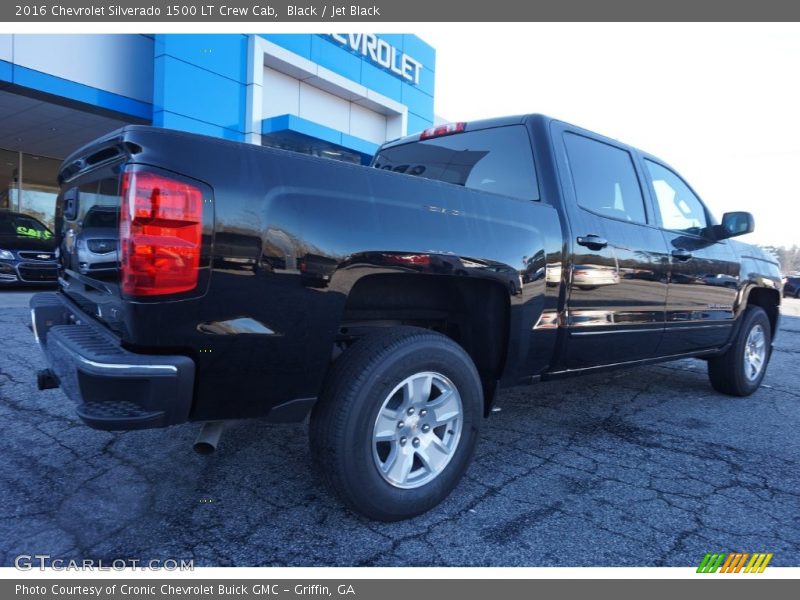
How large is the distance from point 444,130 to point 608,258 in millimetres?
1373

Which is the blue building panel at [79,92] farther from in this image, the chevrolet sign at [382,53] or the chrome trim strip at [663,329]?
the chrome trim strip at [663,329]

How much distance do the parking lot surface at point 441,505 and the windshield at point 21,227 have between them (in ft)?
26.4

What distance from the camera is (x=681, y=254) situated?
3838 millimetres

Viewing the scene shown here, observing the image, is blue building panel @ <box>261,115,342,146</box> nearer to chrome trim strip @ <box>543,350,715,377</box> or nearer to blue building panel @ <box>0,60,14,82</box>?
blue building panel @ <box>0,60,14,82</box>

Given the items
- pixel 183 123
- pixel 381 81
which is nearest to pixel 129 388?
pixel 183 123

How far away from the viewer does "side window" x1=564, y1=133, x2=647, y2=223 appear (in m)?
3.26

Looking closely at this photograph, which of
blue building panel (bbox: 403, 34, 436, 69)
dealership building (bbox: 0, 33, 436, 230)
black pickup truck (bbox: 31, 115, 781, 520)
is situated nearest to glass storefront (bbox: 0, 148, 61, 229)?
dealership building (bbox: 0, 33, 436, 230)

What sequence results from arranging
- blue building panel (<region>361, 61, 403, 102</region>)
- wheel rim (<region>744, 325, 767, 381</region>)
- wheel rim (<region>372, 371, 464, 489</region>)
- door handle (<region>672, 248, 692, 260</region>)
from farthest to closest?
blue building panel (<region>361, 61, 403, 102</region>), wheel rim (<region>744, 325, 767, 381</region>), door handle (<region>672, 248, 692, 260</region>), wheel rim (<region>372, 371, 464, 489</region>)

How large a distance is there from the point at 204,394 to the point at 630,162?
3.20 metres

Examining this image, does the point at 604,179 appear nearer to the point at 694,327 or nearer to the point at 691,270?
the point at 691,270

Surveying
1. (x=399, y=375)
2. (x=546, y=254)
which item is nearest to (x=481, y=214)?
(x=546, y=254)

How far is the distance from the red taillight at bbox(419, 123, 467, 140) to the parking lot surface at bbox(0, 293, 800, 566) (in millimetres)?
2000

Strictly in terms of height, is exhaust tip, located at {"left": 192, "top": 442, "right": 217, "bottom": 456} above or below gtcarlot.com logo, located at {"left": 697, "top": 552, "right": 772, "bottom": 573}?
above

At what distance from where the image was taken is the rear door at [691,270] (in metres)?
3.85
